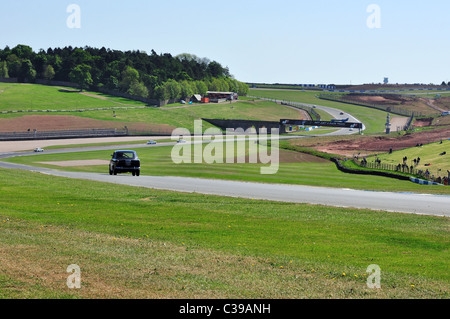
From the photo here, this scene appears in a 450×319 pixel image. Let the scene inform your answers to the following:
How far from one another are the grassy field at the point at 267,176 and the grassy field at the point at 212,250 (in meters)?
21.1

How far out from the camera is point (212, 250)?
19281 mm

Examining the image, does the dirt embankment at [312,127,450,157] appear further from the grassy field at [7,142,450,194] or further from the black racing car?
the black racing car

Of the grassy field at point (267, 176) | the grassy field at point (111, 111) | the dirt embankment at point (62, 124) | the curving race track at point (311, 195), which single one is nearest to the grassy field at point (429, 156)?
the grassy field at point (267, 176)

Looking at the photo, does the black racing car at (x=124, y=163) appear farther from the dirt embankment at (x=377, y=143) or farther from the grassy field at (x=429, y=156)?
the dirt embankment at (x=377, y=143)

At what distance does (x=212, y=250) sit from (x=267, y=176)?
133 ft

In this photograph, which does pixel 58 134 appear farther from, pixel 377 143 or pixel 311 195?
pixel 311 195

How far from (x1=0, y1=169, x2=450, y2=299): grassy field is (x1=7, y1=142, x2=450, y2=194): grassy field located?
21.1 metres

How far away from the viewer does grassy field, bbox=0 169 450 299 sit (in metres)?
14.4

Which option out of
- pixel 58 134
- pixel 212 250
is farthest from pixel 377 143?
pixel 212 250

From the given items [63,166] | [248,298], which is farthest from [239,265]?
[63,166]

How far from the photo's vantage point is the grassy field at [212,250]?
47.3ft

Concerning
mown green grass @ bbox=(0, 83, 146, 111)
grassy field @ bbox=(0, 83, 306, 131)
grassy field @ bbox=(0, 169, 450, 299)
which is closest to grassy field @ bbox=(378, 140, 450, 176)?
grassy field @ bbox=(0, 169, 450, 299)
